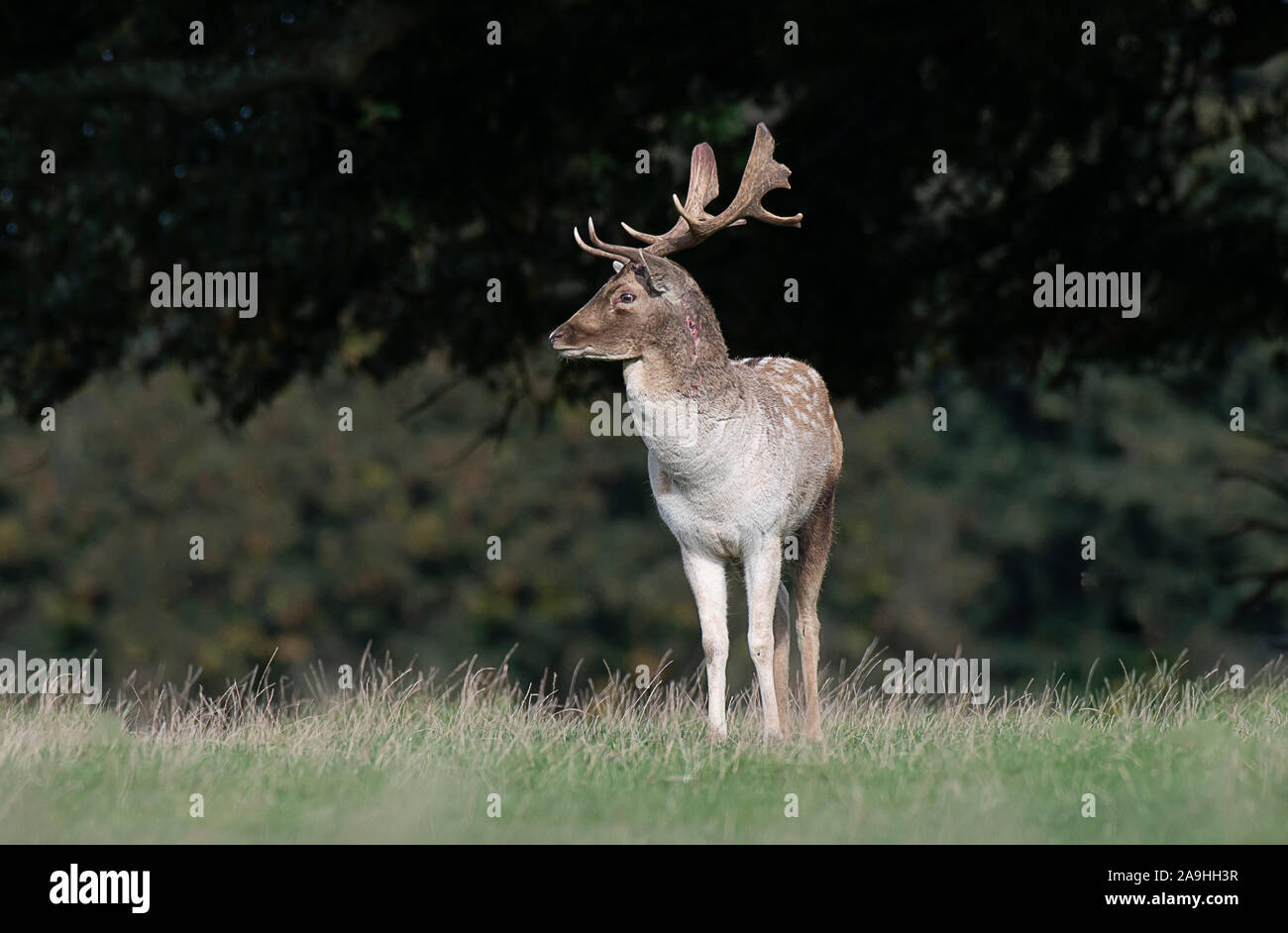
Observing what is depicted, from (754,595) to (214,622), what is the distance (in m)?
23.8

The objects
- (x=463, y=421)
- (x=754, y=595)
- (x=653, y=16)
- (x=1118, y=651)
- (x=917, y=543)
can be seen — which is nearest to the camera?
(x=754, y=595)

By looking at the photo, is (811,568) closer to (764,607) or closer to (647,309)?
(764,607)

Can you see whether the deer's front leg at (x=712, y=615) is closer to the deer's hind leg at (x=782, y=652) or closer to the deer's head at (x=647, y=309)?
the deer's hind leg at (x=782, y=652)

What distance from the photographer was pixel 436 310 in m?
11.5

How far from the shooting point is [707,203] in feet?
22.5

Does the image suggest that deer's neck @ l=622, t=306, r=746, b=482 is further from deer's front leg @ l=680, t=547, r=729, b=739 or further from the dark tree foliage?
the dark tree foliage

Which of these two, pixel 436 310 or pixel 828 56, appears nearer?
pixel 828 56

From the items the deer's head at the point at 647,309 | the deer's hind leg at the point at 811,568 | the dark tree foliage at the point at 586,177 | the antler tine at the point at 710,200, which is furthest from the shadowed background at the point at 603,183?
the deer's head at the point at 647,309

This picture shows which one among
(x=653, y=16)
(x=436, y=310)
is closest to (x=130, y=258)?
(x=436, y=310)

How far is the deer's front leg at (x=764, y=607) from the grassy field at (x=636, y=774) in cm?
22

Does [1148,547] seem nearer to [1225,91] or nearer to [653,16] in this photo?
[1225,91]

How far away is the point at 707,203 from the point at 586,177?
13.1ft

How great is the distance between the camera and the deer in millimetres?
6262

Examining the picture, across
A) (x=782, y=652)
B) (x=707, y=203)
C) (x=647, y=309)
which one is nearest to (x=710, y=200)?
(x=707, y=203)
